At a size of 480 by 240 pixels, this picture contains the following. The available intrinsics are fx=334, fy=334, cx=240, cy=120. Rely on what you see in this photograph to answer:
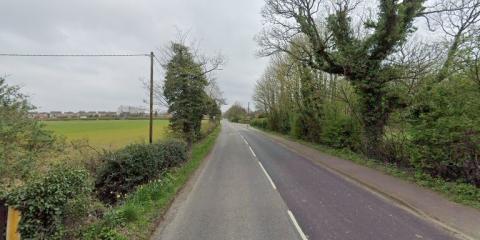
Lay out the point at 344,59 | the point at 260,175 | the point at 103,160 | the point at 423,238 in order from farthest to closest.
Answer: the point at 344,59, the point at 260,175, the point at 103,160, the point at 423,238

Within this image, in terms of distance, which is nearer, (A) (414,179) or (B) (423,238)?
(B) (423,238)

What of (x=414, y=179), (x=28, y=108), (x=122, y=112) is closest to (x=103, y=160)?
(x=28, y=108)

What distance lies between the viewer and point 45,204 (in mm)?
5246

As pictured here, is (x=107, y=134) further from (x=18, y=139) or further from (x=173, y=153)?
(x=18, y=139)

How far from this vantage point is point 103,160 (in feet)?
36.3

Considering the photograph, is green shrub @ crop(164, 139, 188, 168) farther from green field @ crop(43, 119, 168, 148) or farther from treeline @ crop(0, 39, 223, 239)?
green field @ crop(43, 119, 168, 148)

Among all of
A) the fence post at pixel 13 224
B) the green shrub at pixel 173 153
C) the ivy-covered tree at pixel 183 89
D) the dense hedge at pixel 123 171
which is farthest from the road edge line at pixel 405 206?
the ivy-covered tree at pixel 183 89

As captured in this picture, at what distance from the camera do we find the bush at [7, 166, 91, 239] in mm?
5207

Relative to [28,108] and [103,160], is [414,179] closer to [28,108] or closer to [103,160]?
[103,160]

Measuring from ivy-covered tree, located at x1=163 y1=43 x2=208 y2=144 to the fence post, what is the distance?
18.4 metres

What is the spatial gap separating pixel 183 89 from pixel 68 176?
1840 cm

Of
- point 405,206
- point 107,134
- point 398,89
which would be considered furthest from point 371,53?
point 107,134

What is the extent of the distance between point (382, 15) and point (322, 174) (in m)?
8.48

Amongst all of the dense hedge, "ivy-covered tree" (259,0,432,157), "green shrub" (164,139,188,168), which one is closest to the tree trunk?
"ivy-covered tree" (259,0,432,157)
